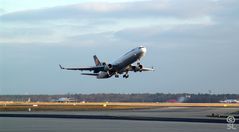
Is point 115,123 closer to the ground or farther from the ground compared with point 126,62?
closer to the ground

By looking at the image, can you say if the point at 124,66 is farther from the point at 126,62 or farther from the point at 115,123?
the point at 115,123

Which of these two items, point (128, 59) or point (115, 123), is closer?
point (115, 123)

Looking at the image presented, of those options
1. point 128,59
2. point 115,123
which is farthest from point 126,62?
point 115,123

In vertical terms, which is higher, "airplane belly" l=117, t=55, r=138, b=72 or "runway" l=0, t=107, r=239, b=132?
"airplane belly" l=117, t=55, r=138, b=72

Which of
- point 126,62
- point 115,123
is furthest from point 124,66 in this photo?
point 115,123

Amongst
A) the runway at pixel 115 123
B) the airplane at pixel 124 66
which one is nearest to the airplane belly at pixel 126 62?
the airplane at pixel 124 66

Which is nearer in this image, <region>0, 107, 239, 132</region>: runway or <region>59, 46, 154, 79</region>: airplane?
<region>0, 107, 239, 132</region>: runway

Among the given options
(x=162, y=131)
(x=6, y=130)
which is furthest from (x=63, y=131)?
(x=162, y=131)

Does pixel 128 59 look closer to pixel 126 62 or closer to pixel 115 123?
pixel 126 62

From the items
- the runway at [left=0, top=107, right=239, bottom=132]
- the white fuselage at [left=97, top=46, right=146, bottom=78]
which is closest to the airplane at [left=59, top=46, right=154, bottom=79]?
the white fuselage at [left=97, top=46, right=146, bottom=78]

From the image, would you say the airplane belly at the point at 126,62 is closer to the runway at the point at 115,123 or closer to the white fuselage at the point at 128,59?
the white fuselage at the point at 128,59

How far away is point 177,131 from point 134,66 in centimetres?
4865

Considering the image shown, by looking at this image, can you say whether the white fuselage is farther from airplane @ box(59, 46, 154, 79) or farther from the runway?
the runway

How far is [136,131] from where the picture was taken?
37469mm
